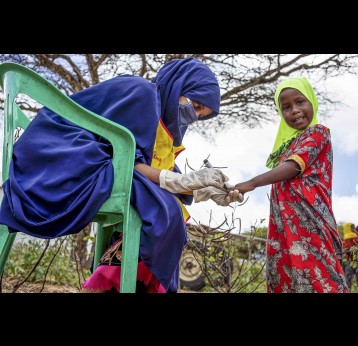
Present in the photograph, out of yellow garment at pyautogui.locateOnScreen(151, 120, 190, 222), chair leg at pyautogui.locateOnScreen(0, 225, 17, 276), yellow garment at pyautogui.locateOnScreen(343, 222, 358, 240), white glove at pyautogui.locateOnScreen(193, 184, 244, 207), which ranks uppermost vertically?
yellow garment at pyautogui.locateOnScreen(343, 222, 358, 240)

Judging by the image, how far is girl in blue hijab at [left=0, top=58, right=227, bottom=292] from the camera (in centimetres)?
207

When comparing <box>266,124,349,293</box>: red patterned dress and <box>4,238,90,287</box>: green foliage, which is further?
<box>4,238,90,287</box>: green foliage

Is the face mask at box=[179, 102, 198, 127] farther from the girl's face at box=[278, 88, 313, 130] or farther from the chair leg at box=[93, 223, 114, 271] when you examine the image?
the chair leg at box=[93, 223, 114, 271]

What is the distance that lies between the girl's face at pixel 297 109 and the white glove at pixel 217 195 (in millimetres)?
580

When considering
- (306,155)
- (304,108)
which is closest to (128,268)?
(306,155)

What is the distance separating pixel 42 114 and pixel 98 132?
1.02 ft

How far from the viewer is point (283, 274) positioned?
262cm

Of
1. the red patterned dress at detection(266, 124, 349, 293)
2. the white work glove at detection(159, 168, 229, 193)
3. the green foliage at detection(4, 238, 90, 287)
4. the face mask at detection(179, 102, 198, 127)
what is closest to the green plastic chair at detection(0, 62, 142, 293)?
the white work glove at detection(159, 168, 229, 193)

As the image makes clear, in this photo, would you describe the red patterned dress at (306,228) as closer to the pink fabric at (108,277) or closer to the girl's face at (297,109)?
the girl's face at (297,109)

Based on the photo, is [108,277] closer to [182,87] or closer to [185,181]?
[185,181]

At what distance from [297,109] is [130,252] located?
4.22ft

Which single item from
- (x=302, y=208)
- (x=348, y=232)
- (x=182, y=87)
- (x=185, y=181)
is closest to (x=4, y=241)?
(x=185, y=181)

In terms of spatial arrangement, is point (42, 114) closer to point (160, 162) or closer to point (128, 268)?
point (160, 162)

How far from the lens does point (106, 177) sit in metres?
2.13
